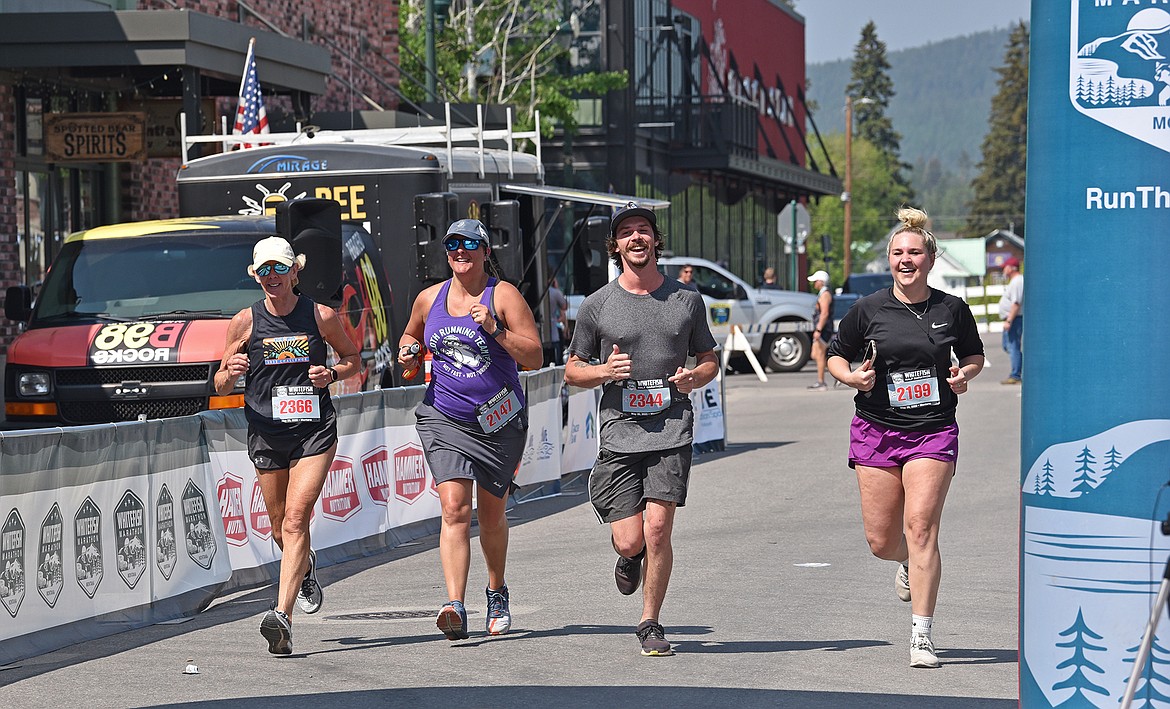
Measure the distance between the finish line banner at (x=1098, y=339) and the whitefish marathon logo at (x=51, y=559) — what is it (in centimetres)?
500

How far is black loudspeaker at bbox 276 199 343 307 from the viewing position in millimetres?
11516

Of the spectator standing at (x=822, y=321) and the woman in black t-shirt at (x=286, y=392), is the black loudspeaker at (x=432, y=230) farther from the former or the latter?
the spectator standing at (x=822, y=321)

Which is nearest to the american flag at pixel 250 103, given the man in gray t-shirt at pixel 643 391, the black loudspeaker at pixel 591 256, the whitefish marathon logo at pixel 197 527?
the black loudspeaker at pixel 591 256

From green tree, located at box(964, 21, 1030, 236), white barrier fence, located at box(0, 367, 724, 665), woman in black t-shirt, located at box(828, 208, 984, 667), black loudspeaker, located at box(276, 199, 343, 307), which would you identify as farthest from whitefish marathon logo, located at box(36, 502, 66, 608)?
green tree, located at box(964, 21, 1030, 236)

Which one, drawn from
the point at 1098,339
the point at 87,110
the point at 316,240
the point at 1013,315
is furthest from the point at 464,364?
the point at 1013,315

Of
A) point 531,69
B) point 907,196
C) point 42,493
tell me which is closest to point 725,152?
point 531,69

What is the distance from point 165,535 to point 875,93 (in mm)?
169306

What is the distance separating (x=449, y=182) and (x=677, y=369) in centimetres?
1086

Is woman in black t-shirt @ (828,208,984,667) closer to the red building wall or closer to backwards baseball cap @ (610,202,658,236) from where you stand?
backwards baseball cap @ (610,202,658,236)

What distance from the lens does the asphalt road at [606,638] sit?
7402 mm

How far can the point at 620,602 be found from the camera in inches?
385

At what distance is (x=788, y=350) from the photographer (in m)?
34.5

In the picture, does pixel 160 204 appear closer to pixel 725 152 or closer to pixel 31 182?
pixel 31 182

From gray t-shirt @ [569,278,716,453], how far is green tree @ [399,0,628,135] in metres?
24.3
